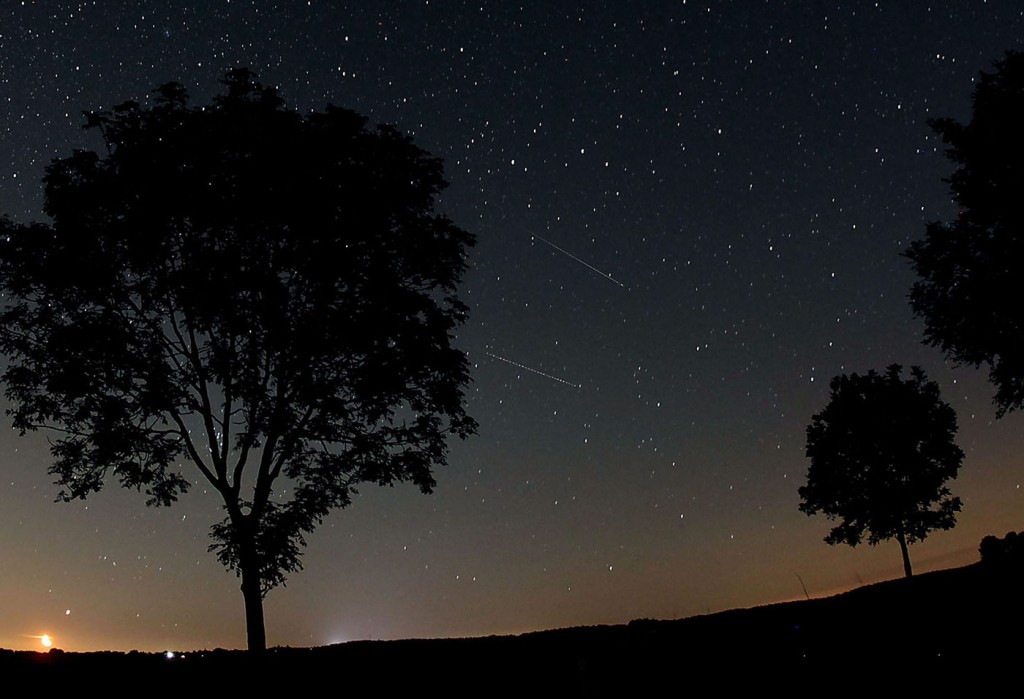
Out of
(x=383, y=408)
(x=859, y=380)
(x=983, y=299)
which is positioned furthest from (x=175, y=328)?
(x=859, y=380)

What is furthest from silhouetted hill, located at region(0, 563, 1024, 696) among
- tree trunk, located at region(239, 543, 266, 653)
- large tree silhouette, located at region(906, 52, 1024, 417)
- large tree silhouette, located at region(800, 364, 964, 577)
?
large tree silhouette, located at region(800, 364, 964, 577)

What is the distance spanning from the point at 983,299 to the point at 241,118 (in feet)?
69.0

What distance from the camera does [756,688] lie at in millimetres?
7965

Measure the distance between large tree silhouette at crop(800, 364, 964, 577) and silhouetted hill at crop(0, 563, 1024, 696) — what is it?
2667 centimetres

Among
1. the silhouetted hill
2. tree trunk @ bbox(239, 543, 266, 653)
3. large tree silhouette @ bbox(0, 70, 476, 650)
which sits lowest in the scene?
the silhouetted hill

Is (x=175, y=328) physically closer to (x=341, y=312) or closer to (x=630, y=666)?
(x=341, y=312)

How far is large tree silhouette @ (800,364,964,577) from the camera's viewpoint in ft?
112

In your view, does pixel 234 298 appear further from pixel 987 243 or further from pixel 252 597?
pixel 987 243

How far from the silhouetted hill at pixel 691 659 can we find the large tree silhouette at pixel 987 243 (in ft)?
50.7

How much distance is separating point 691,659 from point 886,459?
29.8 meters

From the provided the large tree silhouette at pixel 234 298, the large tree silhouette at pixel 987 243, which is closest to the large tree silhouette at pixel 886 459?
the large tree silhouette at pixel 987 243

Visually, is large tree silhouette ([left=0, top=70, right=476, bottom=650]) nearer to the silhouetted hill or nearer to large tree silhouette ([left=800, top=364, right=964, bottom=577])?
the silhouetted hill

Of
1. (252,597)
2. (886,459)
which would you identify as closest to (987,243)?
(886,459)

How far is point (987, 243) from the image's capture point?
22.9 m
